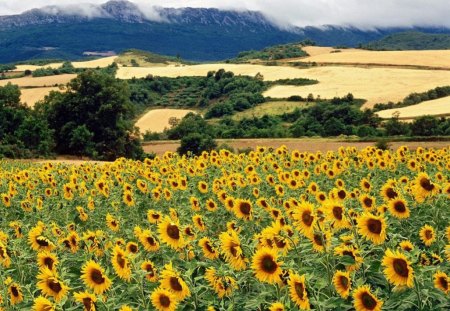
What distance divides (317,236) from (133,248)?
1851 millimetres

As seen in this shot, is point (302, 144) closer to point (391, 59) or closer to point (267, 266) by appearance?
point (267, 266)

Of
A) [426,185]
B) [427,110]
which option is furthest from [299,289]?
[427,110]

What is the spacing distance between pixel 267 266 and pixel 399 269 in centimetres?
A: 88

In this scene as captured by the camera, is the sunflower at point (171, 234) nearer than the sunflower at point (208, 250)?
No

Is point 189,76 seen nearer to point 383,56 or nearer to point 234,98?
point 234,98

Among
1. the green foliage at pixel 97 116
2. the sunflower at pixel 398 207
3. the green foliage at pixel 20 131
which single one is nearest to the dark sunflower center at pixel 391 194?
the sunflower at pixel 398 207

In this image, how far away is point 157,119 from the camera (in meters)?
89.7

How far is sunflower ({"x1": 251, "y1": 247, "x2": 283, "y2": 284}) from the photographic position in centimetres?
418

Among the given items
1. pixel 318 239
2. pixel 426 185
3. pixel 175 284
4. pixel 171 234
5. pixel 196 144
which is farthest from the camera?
pixel 196 144

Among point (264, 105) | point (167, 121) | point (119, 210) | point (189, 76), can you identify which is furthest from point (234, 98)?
point (119, 210)

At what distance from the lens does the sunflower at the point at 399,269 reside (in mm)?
3926

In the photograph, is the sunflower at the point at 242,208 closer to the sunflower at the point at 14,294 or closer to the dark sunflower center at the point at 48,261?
the dark sunflower center at the point at 48,261

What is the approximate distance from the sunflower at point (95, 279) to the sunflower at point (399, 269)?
6.75 feet

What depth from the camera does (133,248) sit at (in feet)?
18.9
